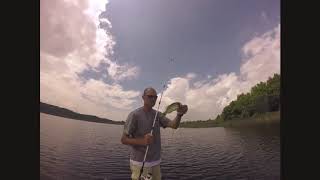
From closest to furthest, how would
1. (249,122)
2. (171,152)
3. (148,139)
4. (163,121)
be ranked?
(148,139) < (163,121) < (171,152) < (249,122)

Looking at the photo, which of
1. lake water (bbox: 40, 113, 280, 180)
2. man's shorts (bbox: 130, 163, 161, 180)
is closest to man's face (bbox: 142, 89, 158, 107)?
man's shorts (bbox: 130, 163, 161, 180)

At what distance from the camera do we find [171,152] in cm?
1058

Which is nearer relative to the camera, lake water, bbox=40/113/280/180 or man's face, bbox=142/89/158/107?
man's face, bbox=142/89/158/107

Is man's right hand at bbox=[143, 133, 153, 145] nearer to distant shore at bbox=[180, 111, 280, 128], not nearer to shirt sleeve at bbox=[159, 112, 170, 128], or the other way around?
shirt sleeve at bbox=[159, 112, 170, 128]

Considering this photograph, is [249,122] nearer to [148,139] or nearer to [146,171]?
[146,171]

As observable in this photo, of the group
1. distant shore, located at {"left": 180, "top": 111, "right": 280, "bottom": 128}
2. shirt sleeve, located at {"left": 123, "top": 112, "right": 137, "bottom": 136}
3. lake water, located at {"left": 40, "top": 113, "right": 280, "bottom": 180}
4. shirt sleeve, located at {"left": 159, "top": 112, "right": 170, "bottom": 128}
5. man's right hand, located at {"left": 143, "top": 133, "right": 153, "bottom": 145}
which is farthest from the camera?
lake water, located at {"left": 40, "top": 113, "right": 280, "bottom": 180}

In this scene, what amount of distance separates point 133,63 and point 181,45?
3.88 feet

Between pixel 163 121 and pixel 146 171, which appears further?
pixel 163 121

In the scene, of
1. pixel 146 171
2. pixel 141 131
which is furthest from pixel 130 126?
pixel 146 171

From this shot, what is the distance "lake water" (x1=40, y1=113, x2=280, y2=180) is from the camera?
9219 mm

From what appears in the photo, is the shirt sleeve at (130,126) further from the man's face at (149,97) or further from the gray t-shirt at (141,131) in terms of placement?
the man's face at (149,97)
